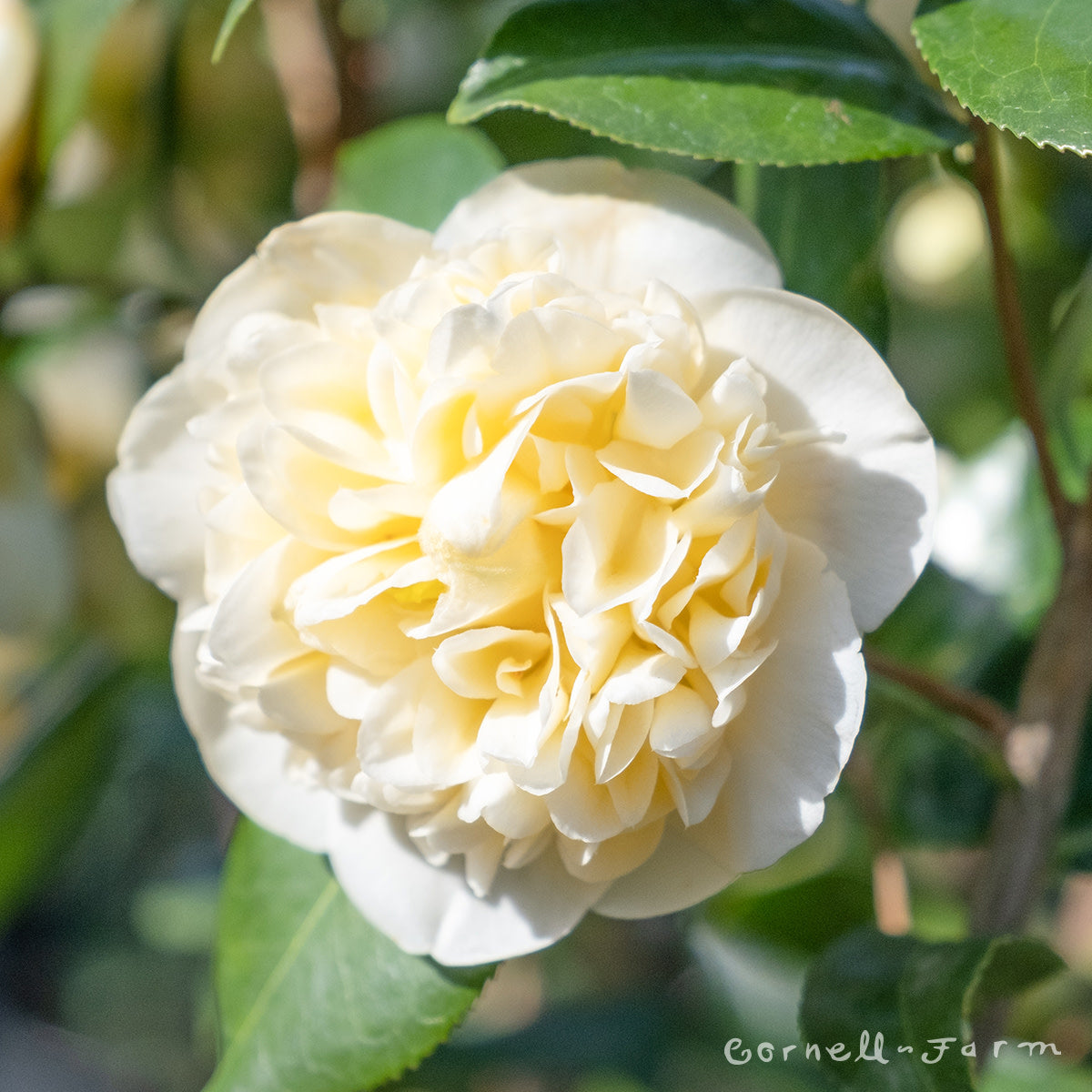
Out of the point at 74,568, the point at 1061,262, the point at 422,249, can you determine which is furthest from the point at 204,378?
the point at 1061,262

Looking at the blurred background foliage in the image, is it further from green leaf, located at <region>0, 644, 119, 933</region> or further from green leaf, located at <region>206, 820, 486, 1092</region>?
green leaf, located at <region>206, 820, 486, 1092</region>

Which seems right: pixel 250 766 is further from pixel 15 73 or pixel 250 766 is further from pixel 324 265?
pixel 15 73

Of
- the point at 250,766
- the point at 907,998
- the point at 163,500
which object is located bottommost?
the point at 907,998

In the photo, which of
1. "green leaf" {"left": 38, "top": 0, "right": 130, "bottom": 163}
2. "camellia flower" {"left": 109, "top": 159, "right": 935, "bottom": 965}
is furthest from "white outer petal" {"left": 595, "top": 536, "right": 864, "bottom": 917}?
"green leaf" {"left": 38, "top": 0, "right": 130, "bottom": 163}

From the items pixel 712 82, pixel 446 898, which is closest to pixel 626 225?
pixel 712 82

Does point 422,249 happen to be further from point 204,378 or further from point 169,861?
point 169,861

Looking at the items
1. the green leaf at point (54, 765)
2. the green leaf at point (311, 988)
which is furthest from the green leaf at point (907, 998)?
the green leaf at point (54, 765)

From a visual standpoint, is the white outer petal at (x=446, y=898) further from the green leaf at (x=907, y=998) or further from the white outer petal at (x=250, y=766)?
the green leaf at (x=907, y=998)
